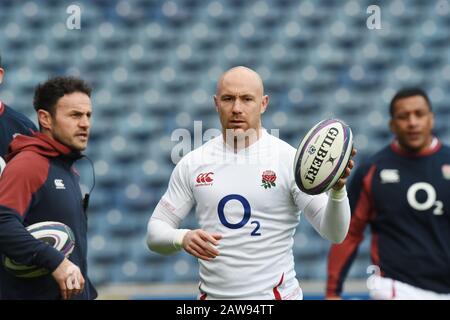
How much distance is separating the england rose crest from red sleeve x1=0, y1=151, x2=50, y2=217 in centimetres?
106

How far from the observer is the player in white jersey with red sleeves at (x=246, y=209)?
383 cm

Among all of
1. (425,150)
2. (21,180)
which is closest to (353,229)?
(425,150)

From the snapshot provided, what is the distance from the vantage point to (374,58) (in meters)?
10.5

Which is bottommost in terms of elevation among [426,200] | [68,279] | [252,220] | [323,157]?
[68,279]

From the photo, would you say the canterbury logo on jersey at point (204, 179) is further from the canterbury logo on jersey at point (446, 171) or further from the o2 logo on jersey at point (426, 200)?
the canterbury logo on jersey at point (446, 171)

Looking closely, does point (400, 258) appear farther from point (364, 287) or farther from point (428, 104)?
point (364, 287)

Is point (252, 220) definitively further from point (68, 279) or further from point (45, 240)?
point (45, 240)

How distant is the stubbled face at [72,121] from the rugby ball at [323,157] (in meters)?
1.16

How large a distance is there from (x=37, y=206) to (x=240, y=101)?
110 centimetres

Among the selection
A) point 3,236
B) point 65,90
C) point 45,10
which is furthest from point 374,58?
point 3,236

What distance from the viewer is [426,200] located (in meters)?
5.23

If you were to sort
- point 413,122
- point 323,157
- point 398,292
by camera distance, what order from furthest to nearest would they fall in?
1. point 413,122
2. point 398,292
3. point 323,157

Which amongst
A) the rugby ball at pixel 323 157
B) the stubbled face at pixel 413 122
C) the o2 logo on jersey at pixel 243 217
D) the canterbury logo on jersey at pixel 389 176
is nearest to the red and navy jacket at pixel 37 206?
the o2 logo on jersey at pixel 243 217

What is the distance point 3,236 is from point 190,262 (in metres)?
4.78
